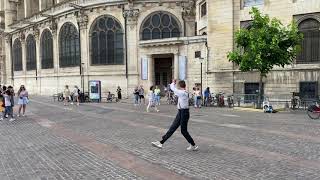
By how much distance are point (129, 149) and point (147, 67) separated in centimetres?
2769

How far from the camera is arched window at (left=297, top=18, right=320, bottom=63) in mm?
25891

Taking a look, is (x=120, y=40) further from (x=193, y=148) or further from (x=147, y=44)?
(x=193, y=148)

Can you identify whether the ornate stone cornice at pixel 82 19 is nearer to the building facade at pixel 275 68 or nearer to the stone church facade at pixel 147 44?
the stone church facade at pixel 147 44

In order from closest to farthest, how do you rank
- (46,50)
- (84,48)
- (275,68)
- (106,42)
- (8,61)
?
(275,68), (106,42), (84,48), (46,50), (8,61)

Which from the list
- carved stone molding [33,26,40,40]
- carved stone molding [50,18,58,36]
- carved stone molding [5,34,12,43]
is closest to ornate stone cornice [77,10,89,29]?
carved stone molding [50,18,58,36]

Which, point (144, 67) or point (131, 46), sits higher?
point (131, 46)

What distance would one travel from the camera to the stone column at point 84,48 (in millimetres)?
43834

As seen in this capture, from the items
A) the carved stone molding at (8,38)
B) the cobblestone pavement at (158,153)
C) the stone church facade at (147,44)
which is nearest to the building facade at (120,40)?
the stone church facade at (147,44)

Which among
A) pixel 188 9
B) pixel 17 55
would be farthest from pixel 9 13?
pixel 188 9

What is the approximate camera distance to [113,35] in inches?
1672

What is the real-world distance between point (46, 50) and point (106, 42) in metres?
13.8

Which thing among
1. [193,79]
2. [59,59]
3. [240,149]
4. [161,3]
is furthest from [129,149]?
[59,59]

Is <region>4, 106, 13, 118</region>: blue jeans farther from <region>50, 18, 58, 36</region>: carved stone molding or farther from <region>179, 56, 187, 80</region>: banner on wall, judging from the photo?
<region>50, 18, 58, 36</region>: carved stone molding

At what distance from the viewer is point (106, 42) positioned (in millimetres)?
43062
